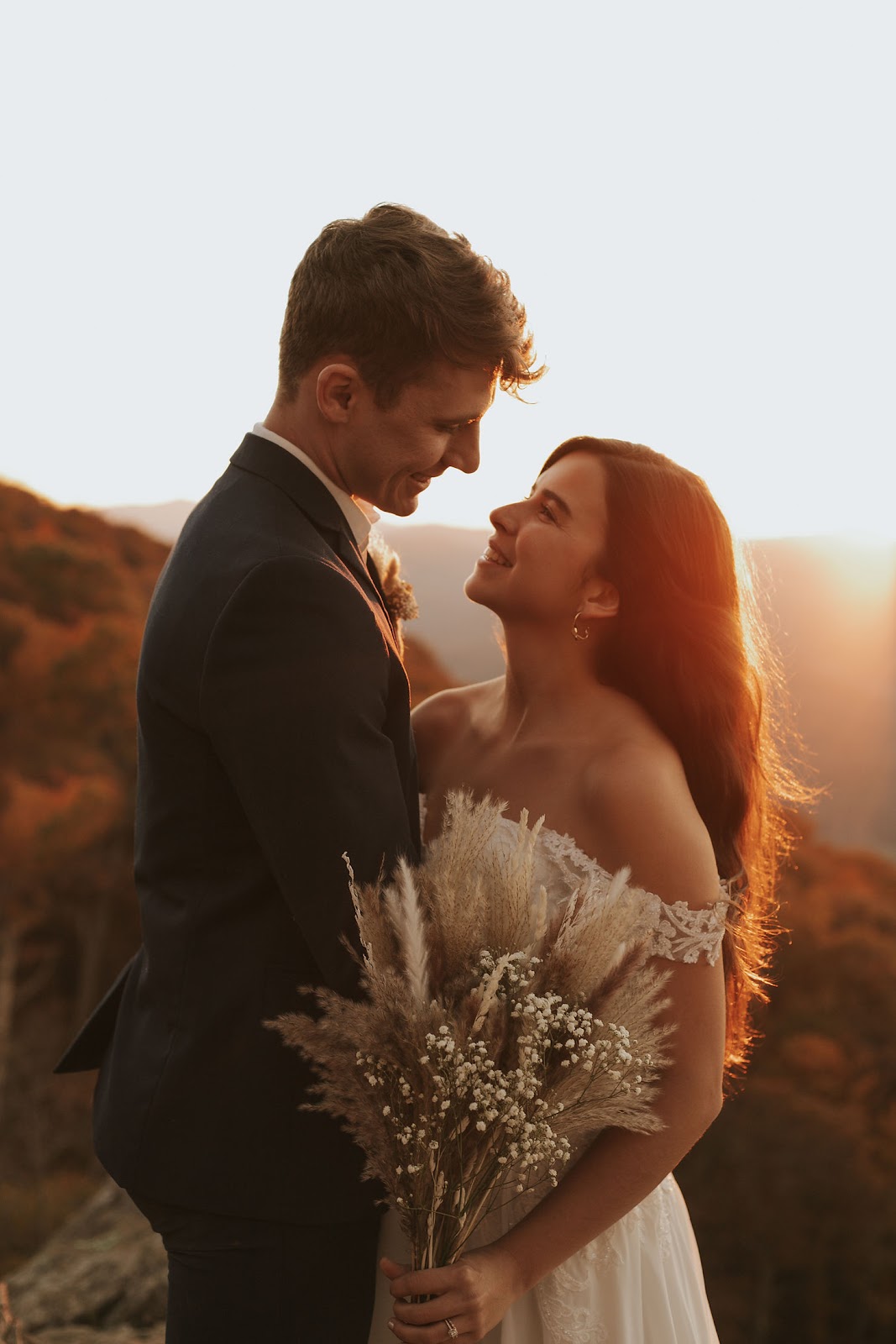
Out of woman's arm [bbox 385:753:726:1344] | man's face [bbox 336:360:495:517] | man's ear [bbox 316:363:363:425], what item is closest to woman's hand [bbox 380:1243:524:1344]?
woman's arm [bbox 385:753:726:1344]

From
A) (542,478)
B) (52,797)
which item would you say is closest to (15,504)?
(52,797)

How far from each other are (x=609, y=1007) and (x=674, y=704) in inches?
48.7

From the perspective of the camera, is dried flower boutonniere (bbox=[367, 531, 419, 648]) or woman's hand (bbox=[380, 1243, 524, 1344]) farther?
dried flower boutonniere (bbox=[367, 531, 419, 648])

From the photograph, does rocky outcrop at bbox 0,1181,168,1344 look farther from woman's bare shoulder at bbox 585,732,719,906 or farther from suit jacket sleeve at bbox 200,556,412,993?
suit jacket sleeve at bbox 200,556,412,993

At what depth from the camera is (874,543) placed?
40.7 ft

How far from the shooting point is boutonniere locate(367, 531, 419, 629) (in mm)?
3152

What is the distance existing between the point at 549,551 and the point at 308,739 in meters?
1.22

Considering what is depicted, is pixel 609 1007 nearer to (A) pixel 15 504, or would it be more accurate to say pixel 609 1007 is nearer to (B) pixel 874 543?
(B) pixel 874 543

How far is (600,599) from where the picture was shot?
324cm

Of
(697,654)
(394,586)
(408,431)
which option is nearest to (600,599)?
(697,654)

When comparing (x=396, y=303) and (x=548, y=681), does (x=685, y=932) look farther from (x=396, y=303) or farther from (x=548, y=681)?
(x=396, y=303)

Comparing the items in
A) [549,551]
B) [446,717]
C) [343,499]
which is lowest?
[446,717]

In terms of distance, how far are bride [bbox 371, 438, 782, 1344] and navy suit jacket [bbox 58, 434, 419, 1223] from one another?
0.50 meters

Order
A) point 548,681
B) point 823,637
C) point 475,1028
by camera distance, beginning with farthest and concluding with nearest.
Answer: point 823,637 → point 548,681 → point 475,1028
